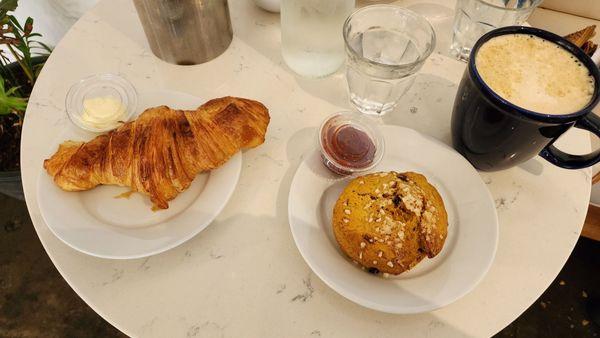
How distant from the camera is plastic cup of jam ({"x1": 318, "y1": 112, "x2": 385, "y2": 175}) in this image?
0.79 m

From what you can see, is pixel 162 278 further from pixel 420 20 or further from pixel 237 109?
pixel 420 20

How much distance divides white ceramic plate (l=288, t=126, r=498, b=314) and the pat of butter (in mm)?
378

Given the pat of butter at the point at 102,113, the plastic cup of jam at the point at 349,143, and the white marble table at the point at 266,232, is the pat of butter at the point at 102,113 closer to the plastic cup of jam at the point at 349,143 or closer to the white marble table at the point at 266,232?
the white marble table at the point at 266,232

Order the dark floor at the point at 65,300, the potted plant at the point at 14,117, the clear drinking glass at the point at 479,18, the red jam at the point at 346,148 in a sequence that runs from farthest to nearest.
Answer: the dark floor at the point at 65,300, the potted plant at the point at 14,117, the clear drinking glass at the point at 479,18, the red jam at the point at 346,148

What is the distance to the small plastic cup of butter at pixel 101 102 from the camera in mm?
846

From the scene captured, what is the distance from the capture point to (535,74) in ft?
2.49

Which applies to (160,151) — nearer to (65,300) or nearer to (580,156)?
(580,156)

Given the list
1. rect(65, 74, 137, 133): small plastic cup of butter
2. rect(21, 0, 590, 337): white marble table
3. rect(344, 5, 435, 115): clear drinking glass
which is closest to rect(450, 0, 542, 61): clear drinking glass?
rect(21, 0, 590, 337): white marble table

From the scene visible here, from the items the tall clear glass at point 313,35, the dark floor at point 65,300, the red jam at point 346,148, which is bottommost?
the dark floor at point 65,300

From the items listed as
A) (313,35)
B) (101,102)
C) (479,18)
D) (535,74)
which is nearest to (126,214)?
(101,102)

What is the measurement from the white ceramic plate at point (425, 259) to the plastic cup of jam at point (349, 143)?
3 cm

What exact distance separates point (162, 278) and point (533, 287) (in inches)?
24.8

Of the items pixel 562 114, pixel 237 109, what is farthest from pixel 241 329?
pixel 562 114

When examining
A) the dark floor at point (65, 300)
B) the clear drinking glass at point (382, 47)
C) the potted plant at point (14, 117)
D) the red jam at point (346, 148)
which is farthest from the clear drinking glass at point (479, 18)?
the potted plant at point (14, 117)
